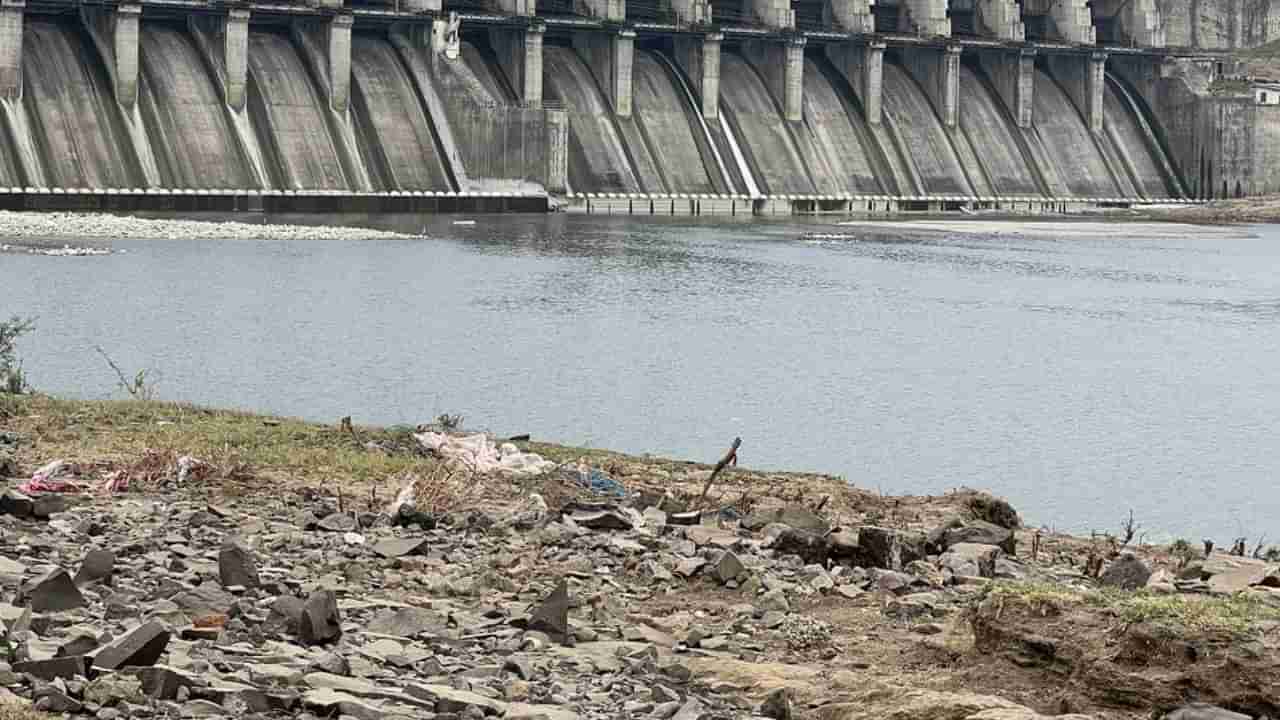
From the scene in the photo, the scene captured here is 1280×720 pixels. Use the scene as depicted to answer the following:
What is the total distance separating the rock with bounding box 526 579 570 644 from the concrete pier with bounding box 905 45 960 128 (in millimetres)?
71129

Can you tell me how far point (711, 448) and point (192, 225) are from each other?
31002mm

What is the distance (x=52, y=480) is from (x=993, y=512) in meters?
7.75

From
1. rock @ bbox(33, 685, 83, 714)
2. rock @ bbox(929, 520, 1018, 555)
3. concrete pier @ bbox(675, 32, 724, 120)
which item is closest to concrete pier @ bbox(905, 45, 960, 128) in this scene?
concrete pier @ bbox(675, 32, 724, 120)

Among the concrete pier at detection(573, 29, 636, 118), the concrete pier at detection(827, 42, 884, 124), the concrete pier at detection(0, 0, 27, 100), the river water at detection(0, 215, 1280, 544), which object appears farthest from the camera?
the concrete pier at detection(827, 42, 884, 124)

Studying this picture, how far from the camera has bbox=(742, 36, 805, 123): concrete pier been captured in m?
76.1

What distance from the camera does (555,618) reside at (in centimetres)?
1165

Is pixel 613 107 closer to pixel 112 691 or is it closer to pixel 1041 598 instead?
pixel 1041 598

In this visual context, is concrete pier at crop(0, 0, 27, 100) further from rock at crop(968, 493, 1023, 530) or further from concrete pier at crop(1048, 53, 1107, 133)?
rock at crop(968, 493, 1023, 530)

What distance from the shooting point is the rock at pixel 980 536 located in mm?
15672

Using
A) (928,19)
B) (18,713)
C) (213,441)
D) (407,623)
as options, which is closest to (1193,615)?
(407,623)

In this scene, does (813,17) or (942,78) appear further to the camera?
(942,78)

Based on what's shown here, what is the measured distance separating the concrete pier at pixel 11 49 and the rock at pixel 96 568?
48.4m

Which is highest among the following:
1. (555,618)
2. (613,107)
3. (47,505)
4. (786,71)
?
(786,71)

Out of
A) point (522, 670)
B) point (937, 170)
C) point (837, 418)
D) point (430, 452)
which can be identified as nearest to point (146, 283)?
point (837, 418)
